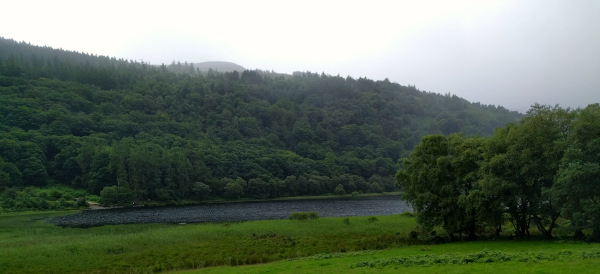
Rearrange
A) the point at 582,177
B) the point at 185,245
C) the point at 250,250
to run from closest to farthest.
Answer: the point at 582,177, the point at 250,250, the point at 185,245

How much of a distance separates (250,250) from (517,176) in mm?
27820

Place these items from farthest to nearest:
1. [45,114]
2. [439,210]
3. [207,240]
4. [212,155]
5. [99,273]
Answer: [212,155] < [45,114] < [207,240] < [439,210] < [99,273]

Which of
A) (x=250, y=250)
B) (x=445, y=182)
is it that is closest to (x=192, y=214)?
(x=250, y=250)

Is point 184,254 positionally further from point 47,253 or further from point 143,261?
point 47,253

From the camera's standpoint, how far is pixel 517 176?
38.4m

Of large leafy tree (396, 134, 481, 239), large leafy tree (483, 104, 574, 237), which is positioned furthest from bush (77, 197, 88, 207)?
large leafy tree (483, 104, 574, 237)

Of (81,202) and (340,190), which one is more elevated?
(81,202)

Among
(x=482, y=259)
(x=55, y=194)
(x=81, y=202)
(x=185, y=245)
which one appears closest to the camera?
(x=482, y=259)

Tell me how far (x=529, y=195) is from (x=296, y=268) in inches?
987

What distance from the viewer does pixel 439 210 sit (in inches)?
1783

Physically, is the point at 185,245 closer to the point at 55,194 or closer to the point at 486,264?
the point at 486,264

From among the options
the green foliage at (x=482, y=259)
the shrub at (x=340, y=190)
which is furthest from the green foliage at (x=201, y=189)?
the green foliage at (x=482, y=259)

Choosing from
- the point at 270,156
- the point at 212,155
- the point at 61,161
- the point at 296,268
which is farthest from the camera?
the point at 270,156

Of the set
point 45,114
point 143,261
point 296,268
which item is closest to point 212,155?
point 45,114
